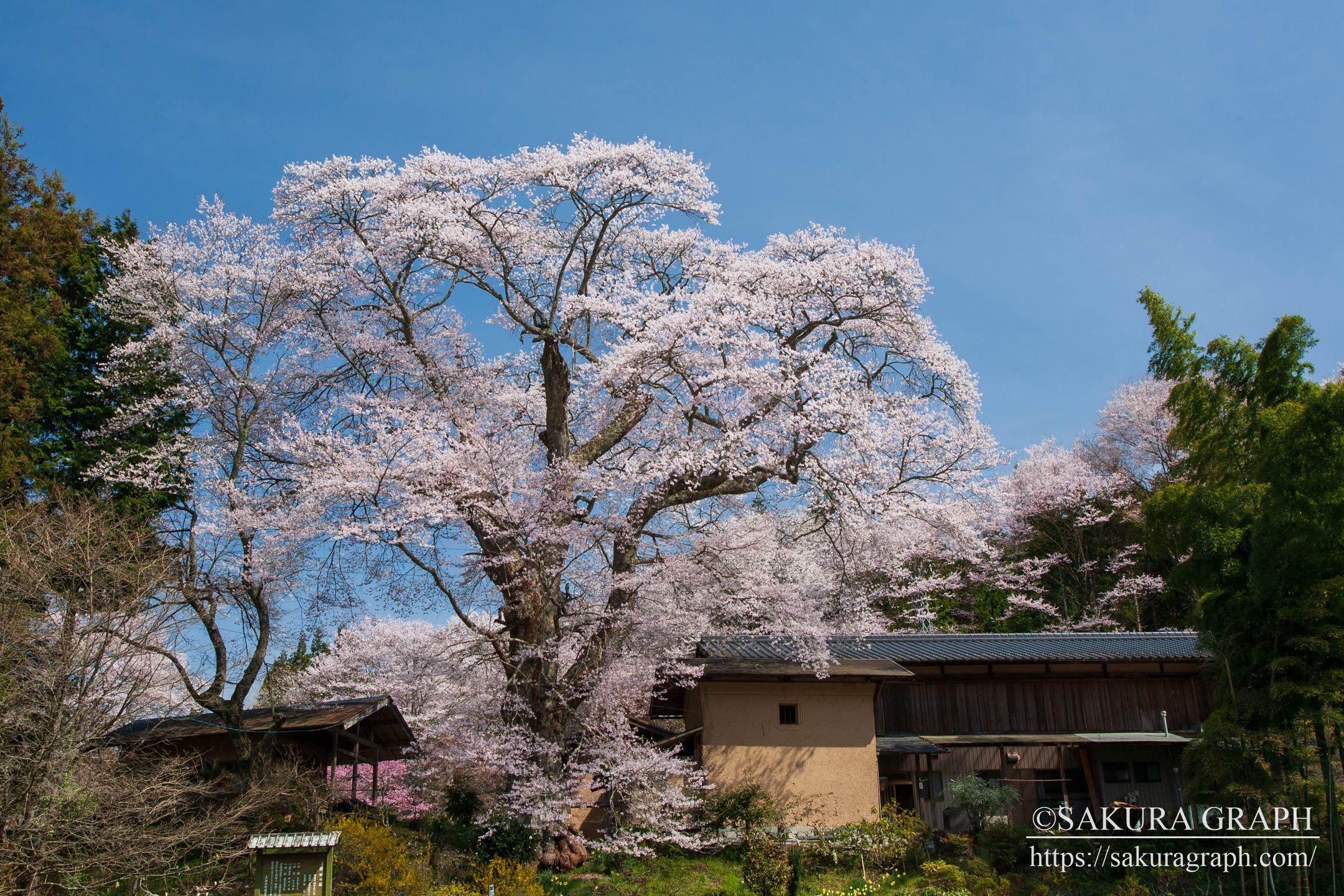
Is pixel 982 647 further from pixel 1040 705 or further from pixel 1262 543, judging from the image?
pixel 1262 543

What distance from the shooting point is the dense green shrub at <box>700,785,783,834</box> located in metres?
14.0

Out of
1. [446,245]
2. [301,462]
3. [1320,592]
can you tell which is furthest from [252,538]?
[1320,592]

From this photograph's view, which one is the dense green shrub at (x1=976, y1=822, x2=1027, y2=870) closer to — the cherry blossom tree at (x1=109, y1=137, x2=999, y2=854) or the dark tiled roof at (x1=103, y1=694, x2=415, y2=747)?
the cherry blossom tree at (x1=109, y1=137, x2=999, y2=854)

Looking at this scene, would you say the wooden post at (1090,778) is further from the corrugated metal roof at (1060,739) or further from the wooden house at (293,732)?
the wooden house at (293,732)

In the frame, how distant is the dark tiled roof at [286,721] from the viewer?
15.1 m

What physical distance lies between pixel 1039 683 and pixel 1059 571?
9060mm

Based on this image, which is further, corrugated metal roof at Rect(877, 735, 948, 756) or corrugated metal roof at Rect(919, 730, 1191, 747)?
corrugated metal roof at Rect(919, 730, 1191, 747)

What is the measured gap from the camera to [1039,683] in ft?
59.7

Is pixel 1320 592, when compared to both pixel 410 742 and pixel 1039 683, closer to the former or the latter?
pixel 1039 683

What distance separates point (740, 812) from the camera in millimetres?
14102

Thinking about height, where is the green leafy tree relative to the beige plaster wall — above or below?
above

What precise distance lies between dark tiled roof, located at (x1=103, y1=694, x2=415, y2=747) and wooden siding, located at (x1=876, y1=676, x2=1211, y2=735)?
997 cm

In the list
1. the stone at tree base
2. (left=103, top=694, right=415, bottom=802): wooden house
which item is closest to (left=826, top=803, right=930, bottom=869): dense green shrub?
the stone at tree base

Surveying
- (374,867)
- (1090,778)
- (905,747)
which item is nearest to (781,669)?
(905,747)
